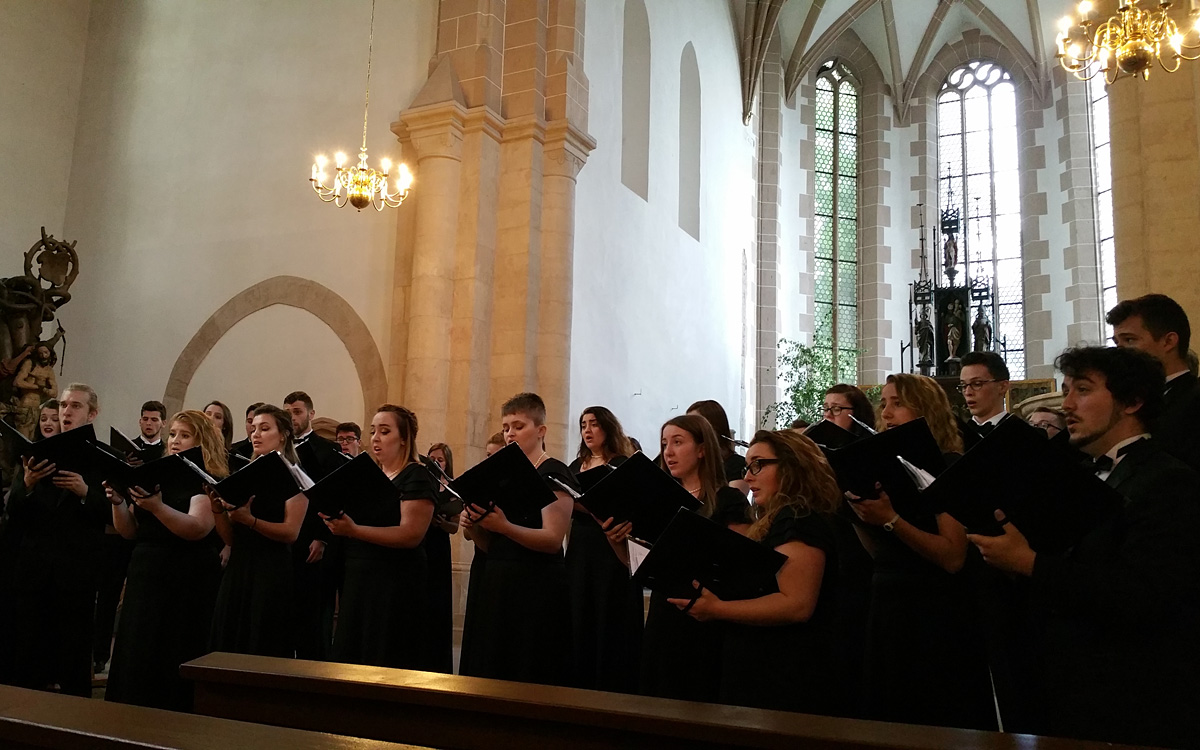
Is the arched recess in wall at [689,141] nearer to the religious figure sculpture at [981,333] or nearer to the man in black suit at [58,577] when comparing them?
the religious figure sculpture at [981,333]

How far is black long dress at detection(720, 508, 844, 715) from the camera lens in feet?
9.24

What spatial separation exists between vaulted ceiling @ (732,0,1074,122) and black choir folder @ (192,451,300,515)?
15.3 meters

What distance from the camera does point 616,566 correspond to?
4719mm

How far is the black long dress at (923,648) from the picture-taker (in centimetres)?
308

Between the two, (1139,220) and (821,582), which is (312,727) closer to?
(821,582)

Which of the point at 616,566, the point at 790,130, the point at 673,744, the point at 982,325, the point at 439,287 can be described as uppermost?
the point at 790,130

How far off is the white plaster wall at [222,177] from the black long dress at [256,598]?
5169 millimetres

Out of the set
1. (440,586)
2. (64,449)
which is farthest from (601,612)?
(64,449)

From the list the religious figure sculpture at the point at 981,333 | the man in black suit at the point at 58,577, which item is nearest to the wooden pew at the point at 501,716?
the man in black suit at the point at 58,577

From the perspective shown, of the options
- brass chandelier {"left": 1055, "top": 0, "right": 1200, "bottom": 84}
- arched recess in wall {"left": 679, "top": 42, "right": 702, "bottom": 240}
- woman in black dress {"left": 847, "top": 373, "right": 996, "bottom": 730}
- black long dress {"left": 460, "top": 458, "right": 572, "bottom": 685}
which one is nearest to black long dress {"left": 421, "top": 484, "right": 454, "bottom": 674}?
black long dress {"left": 460, "top": 458, "right": 572, "bottom": 685}

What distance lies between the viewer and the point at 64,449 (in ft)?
14.1

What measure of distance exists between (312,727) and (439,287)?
263 inches

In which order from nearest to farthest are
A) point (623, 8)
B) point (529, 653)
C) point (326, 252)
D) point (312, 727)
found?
1. point (312, 727)
2. point (529, 653)
3. point (326, 252)
4. point (623, 8)

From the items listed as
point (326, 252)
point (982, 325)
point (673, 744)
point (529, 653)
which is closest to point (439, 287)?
point (326, 252)
